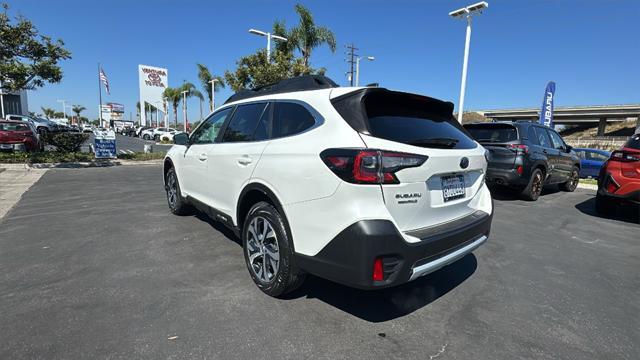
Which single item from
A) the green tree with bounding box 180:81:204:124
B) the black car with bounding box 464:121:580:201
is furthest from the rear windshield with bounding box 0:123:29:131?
the green tree with bounding box 180:81:204:124

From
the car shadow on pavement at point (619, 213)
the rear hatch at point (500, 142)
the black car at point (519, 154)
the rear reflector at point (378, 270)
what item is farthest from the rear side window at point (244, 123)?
the car shadow on pavement at point (619, 213)

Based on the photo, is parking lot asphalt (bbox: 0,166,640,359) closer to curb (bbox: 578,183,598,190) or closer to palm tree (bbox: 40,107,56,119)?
curb (bbox: 578,183,598,190)

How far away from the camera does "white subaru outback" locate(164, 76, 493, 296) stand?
218 cm

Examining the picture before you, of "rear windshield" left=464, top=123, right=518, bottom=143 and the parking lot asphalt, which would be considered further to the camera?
"rear windshield" left=464, top=123, right=518, bottom=143

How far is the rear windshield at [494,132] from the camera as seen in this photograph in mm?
6984

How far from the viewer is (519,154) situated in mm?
6805

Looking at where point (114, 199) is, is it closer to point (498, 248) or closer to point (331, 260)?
point (331, 260)

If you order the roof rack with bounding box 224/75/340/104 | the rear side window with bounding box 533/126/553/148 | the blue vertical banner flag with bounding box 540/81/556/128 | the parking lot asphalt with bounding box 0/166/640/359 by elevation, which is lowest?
the parking lot asphalt with bounding box 0/166/640/359

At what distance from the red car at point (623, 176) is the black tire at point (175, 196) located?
695 centimetres

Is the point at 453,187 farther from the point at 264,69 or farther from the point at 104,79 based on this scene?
the point at 104,79

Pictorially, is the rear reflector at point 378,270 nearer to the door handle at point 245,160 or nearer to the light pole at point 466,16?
the door handle at point 245,160

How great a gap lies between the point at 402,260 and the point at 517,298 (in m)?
1.59

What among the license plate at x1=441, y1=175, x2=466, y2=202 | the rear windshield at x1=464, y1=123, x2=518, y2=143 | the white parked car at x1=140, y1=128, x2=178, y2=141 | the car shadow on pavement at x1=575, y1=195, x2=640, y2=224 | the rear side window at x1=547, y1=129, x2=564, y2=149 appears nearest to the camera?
the license plate at x1=441, y1=175, x2=466, y2=202

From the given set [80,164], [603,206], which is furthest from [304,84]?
[80,164]
